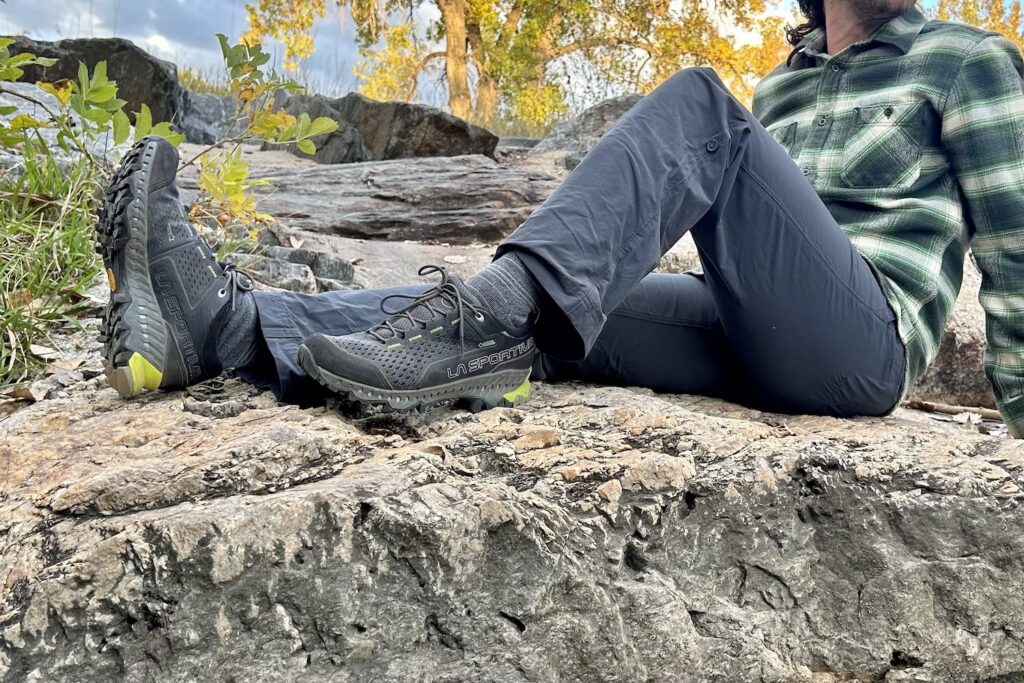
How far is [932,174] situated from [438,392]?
4.56 ft

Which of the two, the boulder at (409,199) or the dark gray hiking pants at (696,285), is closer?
the dark gray hiking pants at (696,285)

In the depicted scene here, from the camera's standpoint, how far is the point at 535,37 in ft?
49.2

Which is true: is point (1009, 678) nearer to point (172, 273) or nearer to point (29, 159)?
point (172, 273)

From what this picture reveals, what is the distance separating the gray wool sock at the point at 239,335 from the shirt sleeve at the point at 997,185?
1.70 metres

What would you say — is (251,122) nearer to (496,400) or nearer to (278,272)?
(278,272)

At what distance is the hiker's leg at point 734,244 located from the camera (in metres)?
1.69

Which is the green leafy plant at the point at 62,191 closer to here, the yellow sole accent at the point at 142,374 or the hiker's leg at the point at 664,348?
the yellow sole accent at the point at 142,374

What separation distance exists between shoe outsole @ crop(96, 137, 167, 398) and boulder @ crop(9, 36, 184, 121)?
25.0 ft

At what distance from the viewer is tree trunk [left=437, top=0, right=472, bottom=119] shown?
1441 centimetres

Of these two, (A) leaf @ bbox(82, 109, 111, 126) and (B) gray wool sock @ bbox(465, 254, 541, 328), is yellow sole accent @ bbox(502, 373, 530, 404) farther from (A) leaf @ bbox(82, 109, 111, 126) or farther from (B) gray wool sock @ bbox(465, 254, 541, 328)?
(A) leaf @ bbox(82, 109, 111, 126)

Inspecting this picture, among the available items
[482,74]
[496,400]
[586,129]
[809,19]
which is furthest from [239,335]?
[482,74]

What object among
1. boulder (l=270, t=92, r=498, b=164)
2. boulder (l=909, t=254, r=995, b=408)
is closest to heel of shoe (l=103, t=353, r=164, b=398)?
boulder (l=909, t=254, r=995, b=408)

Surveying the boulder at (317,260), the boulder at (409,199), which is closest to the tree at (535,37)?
the boulder at (409,199)

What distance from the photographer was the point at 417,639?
125 cm
